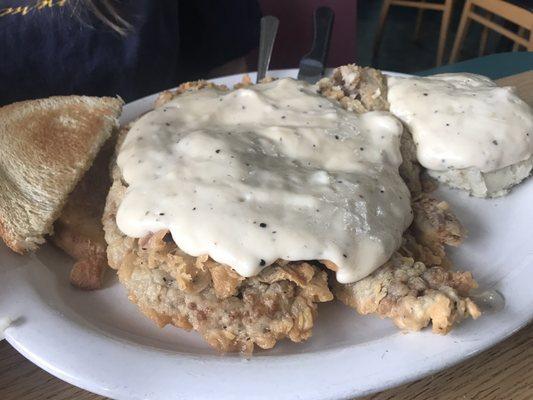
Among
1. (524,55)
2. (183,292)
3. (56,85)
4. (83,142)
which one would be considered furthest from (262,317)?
(524,55)

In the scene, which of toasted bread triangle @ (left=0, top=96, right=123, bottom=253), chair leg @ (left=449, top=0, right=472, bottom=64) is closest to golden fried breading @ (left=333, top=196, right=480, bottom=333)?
toasted bread triangle @ (left=0, top=96, right=123, bottom=253)

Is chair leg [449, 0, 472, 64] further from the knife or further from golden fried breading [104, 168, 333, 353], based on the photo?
golden fried breading [104, 168, 333, 353]

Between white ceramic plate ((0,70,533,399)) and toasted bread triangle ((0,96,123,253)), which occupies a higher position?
toasted bread triangle ((0,96,123,253))

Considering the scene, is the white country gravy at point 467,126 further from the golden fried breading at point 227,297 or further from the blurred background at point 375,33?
the blurred background at point 375,33

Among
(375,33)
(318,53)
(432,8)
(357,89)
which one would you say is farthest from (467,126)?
(375,33)

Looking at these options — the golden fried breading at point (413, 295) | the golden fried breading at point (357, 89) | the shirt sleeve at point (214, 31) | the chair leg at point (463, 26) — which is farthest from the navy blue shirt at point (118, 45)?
the chair leg at point (463, 26)

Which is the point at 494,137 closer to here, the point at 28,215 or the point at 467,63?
the point at 28,215

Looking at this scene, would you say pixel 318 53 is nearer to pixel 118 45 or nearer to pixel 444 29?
pixel 118 45
